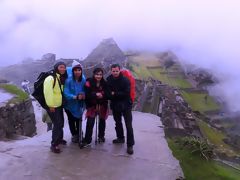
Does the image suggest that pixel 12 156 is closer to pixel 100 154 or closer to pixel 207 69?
pixel 100 154

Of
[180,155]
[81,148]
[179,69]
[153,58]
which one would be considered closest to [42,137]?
[81,148]

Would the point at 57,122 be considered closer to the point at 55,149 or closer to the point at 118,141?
the point at 55,149

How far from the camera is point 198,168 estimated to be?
7.44 meters

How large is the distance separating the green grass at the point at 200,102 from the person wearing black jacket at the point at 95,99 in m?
29.5

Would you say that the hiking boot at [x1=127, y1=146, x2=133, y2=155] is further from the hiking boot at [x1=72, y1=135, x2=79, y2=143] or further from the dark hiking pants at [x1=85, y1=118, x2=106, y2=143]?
the hiking boot at [x1=72, y1=135, x2=79, y2=143]

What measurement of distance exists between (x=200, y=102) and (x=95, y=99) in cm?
3293

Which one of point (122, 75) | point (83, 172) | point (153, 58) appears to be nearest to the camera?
point (83, 172)

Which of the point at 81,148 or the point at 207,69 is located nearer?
the point at 81,148

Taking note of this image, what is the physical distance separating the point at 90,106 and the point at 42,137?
184 cm

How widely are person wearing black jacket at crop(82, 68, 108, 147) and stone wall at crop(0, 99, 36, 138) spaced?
3868mm

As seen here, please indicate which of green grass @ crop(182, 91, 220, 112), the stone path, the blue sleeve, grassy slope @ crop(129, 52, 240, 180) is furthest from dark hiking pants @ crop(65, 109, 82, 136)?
green grass @ crop(182, 91, 220, 112)

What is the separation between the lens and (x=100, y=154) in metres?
7.78

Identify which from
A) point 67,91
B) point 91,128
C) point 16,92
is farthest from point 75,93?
point 16,92

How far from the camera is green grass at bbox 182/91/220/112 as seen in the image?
38031 millimetres
